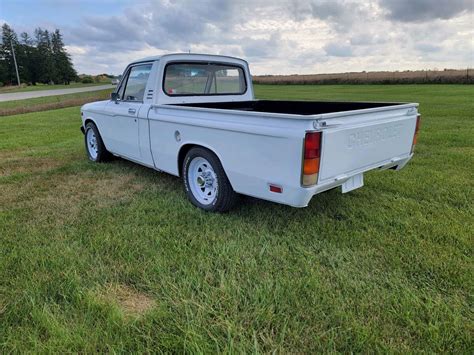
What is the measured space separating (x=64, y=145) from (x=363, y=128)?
702 centimetres

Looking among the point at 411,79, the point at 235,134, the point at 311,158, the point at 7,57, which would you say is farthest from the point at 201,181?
the point at 7,57

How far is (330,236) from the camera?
334cm

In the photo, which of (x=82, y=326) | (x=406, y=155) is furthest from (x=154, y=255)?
(x=406, y=155)

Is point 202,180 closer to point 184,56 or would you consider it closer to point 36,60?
point 184,56

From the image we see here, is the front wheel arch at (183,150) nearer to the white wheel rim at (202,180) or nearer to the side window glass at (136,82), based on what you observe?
the white wheel rim at (202,180)

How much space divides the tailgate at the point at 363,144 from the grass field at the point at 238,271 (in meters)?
0.65

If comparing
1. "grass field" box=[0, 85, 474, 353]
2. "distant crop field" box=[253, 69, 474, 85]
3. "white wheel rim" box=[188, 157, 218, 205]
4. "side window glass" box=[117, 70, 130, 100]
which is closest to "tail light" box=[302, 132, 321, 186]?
"grass field" box=[0, 85, 474, 353]

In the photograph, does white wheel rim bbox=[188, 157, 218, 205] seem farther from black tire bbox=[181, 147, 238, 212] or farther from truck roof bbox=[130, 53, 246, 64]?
truck roof bbox=[130, 53, 246, 64]

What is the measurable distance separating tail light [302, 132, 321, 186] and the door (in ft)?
8.98

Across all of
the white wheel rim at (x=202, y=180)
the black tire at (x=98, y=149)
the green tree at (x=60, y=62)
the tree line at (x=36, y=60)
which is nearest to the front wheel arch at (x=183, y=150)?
the white wheel rim at (x=202, y=180)

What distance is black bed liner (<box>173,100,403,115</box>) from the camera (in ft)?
14.4

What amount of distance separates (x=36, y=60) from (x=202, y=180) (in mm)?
80880

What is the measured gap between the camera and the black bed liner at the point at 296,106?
14.4 ft

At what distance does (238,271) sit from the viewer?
2.78 meters
